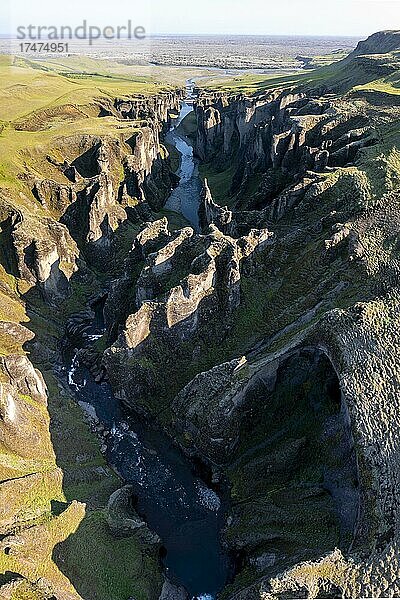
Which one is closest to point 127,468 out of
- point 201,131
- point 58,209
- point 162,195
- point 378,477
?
point 378,477

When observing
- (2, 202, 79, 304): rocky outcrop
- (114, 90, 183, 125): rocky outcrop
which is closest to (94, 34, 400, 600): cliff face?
(2, 202, 79, 304): rocky outcrop

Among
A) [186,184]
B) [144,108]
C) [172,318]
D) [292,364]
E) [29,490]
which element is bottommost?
[29,490]

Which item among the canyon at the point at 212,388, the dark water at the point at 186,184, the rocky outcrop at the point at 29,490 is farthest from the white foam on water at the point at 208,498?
the dark water at the point at 186,184

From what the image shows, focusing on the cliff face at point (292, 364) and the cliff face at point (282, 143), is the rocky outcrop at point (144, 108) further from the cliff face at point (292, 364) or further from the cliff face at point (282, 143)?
the cliff face at point (292, 364)

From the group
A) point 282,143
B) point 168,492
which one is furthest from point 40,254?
point 282,143

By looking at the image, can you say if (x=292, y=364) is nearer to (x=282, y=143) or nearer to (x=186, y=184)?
(x=282, y=143)

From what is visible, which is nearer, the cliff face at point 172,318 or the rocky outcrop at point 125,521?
the rocky outcrop at point 125,521

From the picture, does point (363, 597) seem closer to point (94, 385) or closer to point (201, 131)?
point (94, 385)
